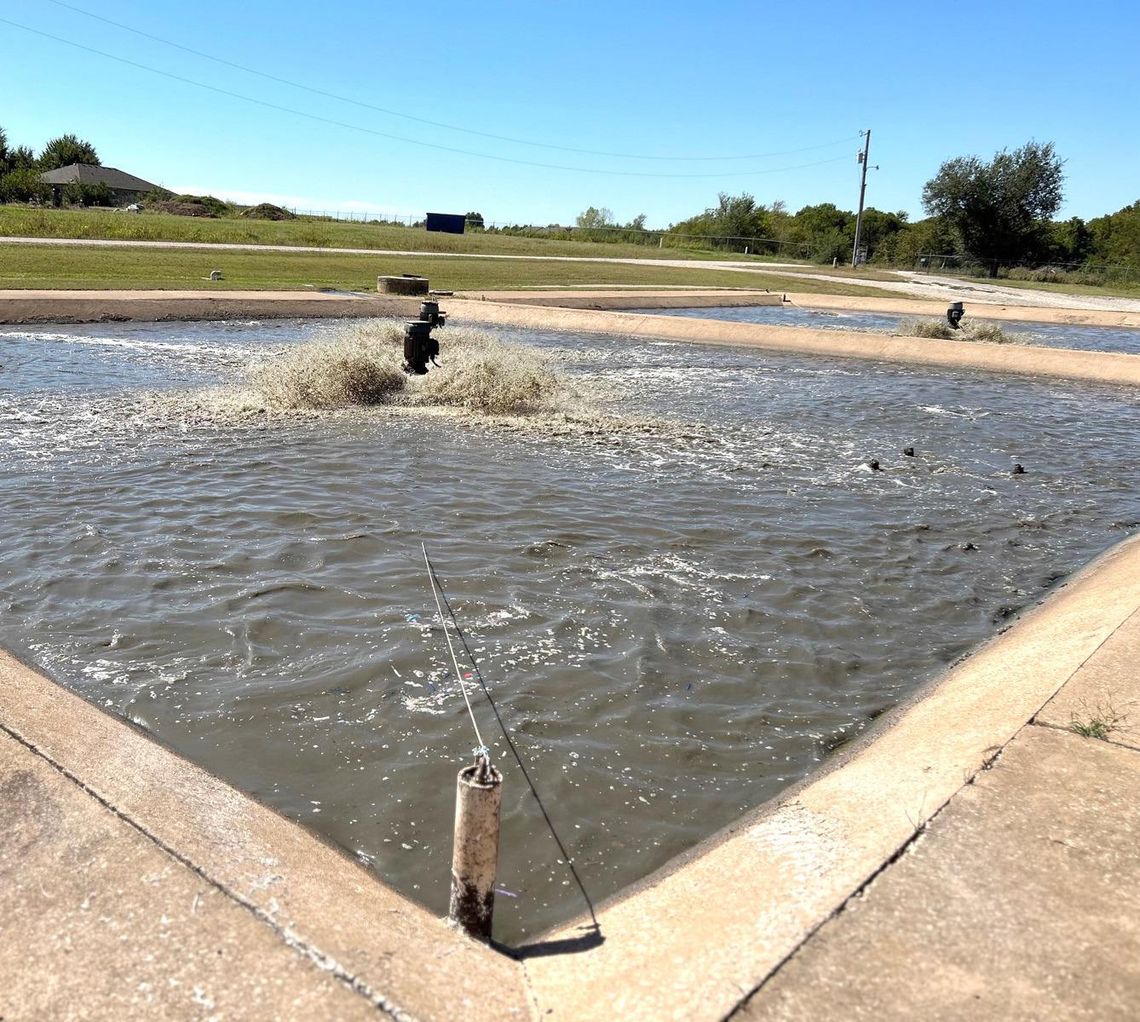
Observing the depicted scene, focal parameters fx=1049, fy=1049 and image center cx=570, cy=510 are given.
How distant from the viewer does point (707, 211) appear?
9681 centimetres

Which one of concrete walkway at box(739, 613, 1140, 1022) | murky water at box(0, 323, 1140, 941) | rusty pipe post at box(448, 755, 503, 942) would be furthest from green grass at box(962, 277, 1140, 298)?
rusty pipe post at box(448, 755, 503, 942)

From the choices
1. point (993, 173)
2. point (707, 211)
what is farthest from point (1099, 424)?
point (707, 211)

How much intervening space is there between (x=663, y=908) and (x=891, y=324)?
2531 centimetres

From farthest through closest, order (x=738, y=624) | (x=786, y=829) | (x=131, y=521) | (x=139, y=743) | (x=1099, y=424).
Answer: (x=1099, y=424)
(x=131, y=521)
(x=738, y=624)
(x=139, y=743)
(x=786, y=829)

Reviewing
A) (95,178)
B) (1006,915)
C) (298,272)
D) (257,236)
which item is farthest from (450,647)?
(95,178)

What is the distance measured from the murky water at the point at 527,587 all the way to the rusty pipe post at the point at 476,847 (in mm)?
410

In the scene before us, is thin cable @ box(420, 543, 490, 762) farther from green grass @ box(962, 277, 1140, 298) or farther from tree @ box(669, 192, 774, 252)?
tree @ box(669, 192, 774, 252)

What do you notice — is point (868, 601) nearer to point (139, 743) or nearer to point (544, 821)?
point (544, 821)

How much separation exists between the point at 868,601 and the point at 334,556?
3.38 metres

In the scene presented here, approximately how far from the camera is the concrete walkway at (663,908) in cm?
246

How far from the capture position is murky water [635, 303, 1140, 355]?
23.3 meters

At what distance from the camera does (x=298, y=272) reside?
2873 centimetres

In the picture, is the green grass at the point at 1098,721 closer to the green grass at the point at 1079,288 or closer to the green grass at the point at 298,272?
the green grass at the point at 298,272

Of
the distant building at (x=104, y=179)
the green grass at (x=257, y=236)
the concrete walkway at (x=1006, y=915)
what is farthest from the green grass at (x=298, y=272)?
the distant building at (x=104, y=179)
